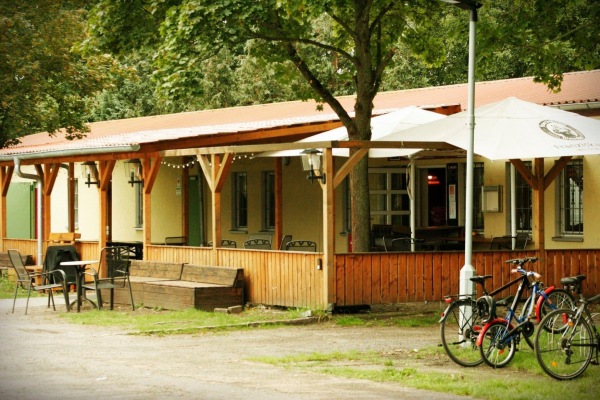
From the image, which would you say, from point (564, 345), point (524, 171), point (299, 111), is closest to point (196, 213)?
point (299, 111)

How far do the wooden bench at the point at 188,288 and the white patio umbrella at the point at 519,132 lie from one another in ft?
11.9

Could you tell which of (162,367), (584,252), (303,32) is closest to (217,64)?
(303,32)

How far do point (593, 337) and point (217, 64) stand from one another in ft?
103

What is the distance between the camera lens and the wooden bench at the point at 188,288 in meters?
16.8

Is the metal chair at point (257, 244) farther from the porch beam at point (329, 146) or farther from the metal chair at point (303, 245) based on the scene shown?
the porch beam at point (329, 146)

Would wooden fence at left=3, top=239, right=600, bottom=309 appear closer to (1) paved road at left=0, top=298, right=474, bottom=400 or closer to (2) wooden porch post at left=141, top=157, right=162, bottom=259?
(1) paved road at left=0, top=298, right=474, bottom=400

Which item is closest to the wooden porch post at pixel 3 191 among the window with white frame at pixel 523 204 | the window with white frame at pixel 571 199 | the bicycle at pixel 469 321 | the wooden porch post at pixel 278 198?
the wooden porch post at pixel 278 198

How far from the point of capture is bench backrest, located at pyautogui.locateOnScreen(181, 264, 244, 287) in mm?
17172

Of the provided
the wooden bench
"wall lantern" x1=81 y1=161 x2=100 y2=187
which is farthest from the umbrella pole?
"wall lantern" x1=81 y1=161 x2=100 y2=187

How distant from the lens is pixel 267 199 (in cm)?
2545

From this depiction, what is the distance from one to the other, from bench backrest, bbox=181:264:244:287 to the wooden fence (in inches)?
9.9

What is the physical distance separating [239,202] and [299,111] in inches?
106

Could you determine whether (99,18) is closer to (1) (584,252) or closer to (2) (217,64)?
(1) (584,252)

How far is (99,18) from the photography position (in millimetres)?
17922
